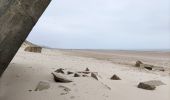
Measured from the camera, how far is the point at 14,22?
3.68m

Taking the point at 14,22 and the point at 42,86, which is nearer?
the point at 14,22

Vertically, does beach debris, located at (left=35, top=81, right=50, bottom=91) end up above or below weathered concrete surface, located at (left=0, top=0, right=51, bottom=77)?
below

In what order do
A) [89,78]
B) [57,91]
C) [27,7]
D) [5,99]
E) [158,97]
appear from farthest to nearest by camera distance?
[89,78], [158,97], [57,91], [5,99], [27,7]

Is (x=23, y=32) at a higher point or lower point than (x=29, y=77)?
higher

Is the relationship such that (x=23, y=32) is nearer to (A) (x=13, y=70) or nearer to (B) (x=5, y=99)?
(B) (x=5, y=99)

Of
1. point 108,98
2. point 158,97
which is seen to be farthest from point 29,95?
point 158,97

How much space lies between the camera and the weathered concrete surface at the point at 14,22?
363 cm

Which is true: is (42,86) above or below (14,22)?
below

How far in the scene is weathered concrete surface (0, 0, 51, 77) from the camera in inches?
143

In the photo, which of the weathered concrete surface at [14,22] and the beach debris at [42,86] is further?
the beach debris at [42,86]

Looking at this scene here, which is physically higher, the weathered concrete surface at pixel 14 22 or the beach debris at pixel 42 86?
the weathered concrete surface at pixel 14 22

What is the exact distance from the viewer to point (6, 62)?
12.4 feet

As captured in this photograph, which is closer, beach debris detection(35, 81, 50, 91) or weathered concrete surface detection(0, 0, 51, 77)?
weathered concrete surface detection(0, 0, 51, 77)

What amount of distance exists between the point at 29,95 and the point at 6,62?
81 centimetres
